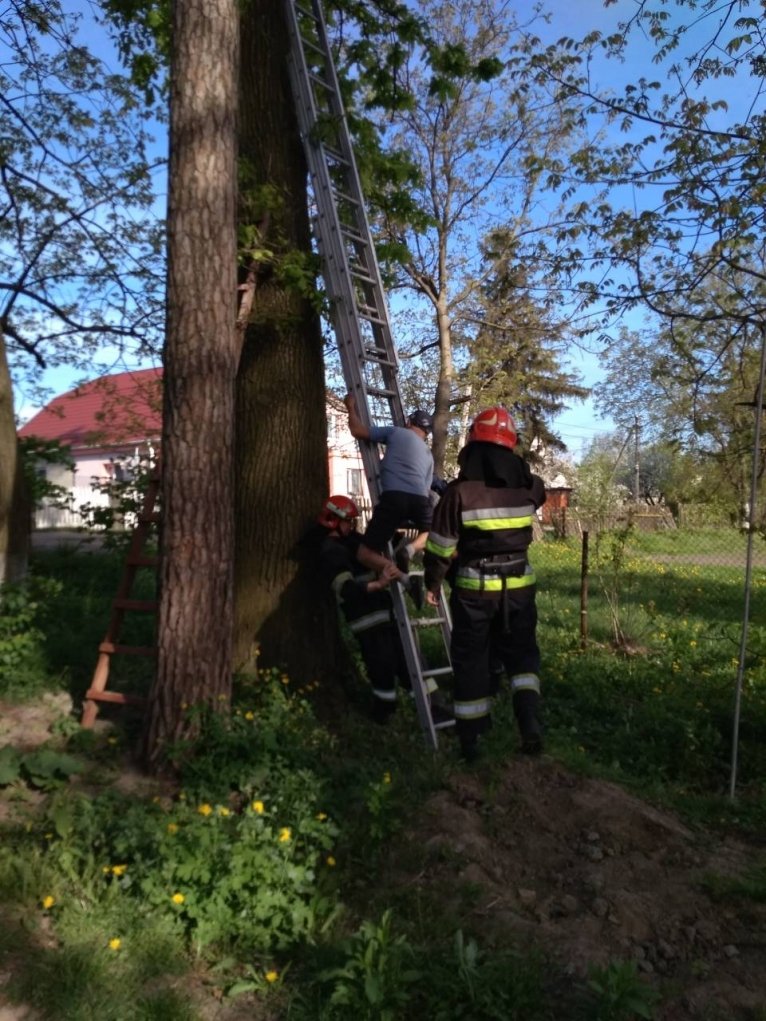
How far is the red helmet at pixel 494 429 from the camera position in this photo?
5.39 m

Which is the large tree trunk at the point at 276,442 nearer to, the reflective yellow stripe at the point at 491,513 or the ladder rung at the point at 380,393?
the ladder rung at the point at 380,393

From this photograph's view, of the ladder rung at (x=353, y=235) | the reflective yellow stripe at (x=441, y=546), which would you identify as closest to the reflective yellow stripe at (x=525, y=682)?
the reflective yellow stripe at (x=441, y=546)

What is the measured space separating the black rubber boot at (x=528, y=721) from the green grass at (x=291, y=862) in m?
0.15

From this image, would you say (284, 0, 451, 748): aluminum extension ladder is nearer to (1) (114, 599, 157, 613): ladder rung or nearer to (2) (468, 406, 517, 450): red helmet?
(2) (468, 406, 517, 450): red helmet

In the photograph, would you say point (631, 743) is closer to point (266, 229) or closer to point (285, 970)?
point (285, 970)

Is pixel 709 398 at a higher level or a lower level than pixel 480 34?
lower

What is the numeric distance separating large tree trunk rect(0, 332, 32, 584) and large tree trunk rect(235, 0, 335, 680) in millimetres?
2332

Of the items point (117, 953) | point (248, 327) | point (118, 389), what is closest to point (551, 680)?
point (248, 327)

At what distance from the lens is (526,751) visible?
5285mm

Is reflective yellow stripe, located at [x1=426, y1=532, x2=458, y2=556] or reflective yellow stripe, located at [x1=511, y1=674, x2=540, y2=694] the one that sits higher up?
reflective yellow stripe, located at [x1=426, y1=532, x2=458, y2=556]

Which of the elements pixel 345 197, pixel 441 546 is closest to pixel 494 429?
pixel 441 546

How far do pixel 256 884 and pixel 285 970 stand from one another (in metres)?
0.37

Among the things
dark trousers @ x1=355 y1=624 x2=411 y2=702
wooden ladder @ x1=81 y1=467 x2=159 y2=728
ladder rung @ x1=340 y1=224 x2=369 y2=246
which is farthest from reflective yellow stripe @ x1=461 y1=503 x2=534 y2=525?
ladder rung @ x1=340 y1=224 x2=369 y2=246

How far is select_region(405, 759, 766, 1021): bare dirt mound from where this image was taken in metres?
A: 3.56
